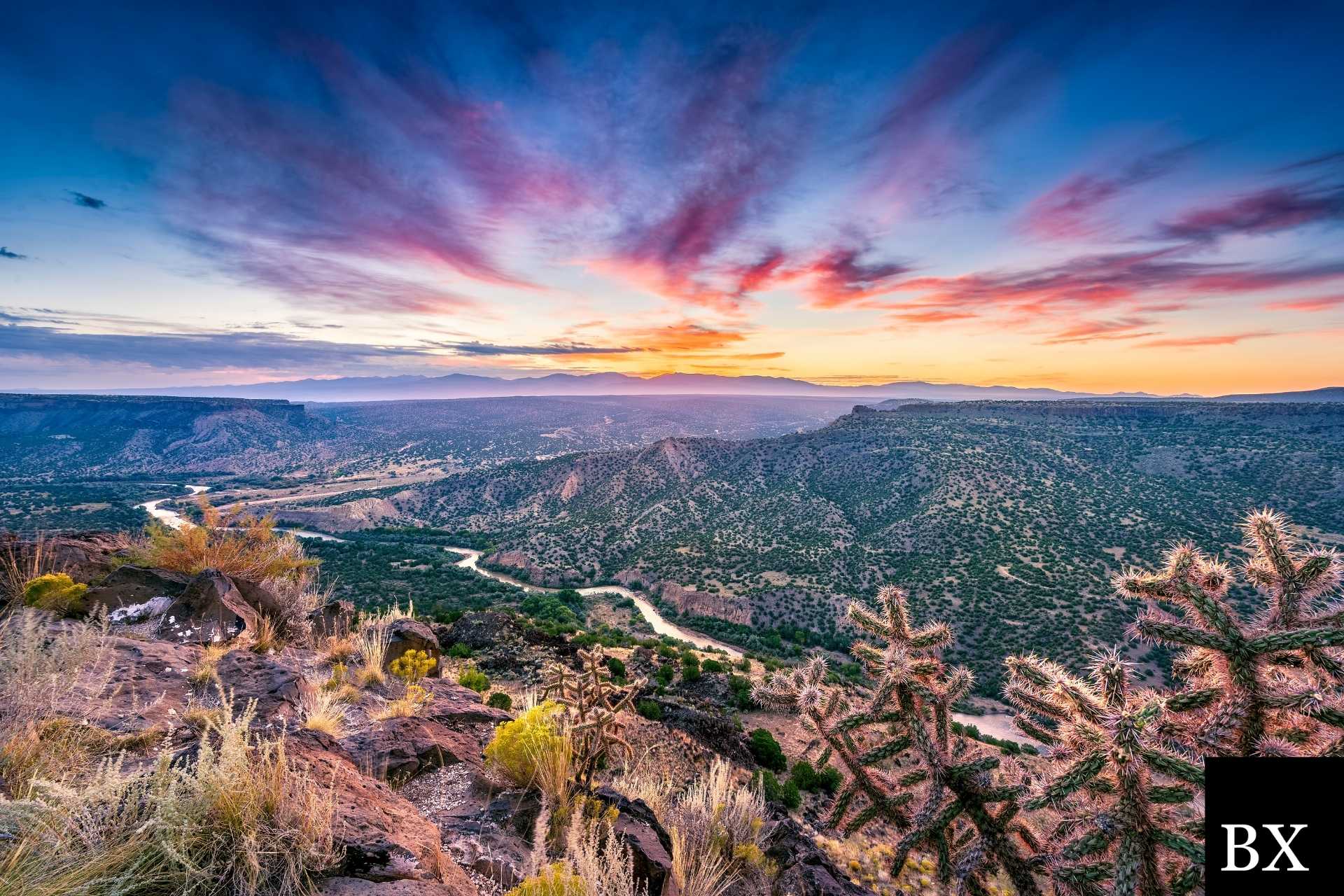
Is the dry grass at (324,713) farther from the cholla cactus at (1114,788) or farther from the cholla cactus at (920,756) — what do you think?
the cholla cactus at (1114,788)

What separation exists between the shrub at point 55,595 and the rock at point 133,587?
0.14 metres

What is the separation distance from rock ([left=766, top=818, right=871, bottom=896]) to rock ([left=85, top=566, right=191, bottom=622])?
11391 millimetres

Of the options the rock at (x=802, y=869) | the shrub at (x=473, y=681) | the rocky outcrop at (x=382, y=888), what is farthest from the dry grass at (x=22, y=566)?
the rock at (x=802, y=869)

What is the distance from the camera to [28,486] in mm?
100875

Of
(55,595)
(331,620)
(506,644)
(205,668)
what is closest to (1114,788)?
(205,668)

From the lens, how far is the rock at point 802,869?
16.7 feet

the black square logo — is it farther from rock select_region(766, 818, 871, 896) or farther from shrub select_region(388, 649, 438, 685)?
shrub select_region(388, 649, 438, 685)

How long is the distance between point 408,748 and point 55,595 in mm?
8189

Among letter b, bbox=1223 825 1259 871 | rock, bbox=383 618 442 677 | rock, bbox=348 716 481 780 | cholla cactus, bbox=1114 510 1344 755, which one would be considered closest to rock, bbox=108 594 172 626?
rock, bbox=383 618 442 677

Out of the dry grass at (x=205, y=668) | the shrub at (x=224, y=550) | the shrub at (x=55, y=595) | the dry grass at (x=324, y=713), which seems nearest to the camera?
the dry grass at (x=324, y=713)

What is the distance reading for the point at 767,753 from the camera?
12164mm

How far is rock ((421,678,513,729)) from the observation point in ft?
24.7

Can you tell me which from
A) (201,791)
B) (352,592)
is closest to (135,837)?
(201,791)

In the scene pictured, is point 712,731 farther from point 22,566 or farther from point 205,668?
point 22,566
